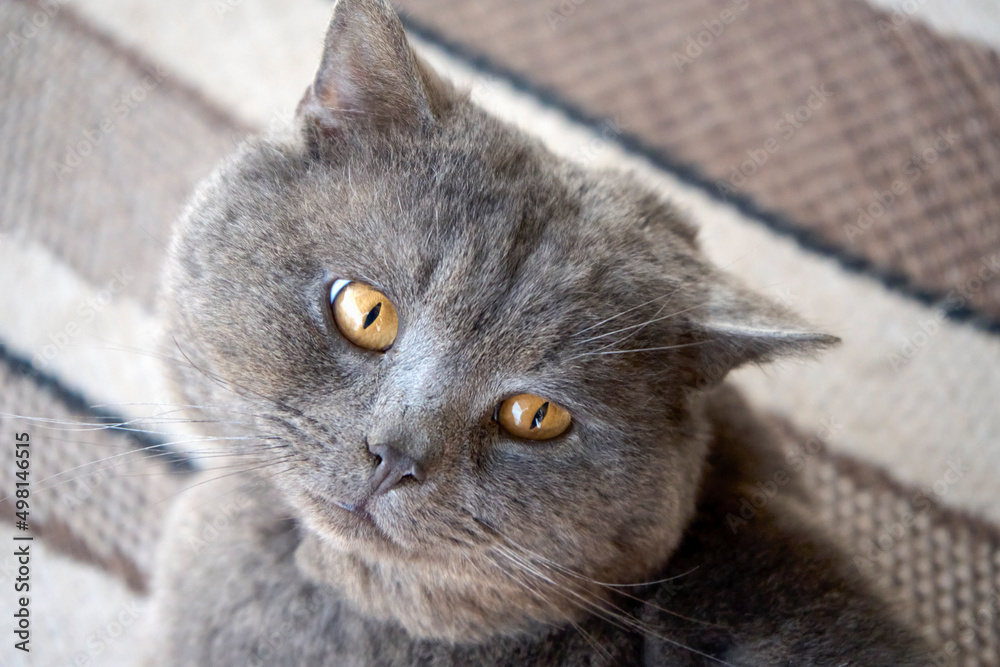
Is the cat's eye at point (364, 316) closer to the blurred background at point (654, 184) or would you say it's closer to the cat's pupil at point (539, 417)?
the cat's pupil at point (539, 417)

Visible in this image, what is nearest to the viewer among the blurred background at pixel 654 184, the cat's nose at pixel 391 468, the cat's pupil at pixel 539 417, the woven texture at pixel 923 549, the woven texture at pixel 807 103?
the cat's nose at pixel 391 468

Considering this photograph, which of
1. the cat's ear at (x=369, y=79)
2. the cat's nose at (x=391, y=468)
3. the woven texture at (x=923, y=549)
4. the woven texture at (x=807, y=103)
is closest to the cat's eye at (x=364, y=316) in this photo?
the cat's nose at (x=391, y=468)

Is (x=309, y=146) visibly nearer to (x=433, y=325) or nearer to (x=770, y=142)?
(x=433, y=325)

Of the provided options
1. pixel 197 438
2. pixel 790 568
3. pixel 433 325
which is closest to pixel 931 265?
pixel 790 568

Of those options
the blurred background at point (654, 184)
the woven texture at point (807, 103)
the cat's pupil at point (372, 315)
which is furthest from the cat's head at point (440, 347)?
the woven texture at point (807, 103)

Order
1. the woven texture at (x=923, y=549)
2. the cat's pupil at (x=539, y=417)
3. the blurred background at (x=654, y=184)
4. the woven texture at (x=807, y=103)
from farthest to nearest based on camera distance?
the woven texture at (x=807, y=103)
the blurred background at (x=654, y=184)
the woven texture at (x=923, y=549)
the cat's pupil at (x=539, y=417)

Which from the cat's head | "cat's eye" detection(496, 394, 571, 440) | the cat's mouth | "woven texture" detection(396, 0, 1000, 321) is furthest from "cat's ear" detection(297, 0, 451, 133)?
"woven texture" detection(396, 0, 1000, 321)

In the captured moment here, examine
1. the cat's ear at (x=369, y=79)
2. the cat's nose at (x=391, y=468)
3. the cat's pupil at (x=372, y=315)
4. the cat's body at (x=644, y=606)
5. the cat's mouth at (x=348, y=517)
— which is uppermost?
the cat's ear at (x=369, y=79)

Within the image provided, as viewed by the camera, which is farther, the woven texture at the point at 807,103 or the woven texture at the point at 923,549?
the woven texture at the point at 807,103

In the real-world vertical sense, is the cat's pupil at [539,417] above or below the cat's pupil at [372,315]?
below
